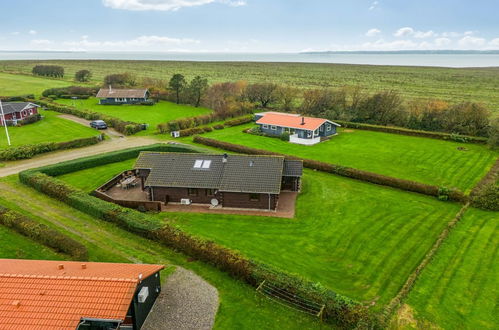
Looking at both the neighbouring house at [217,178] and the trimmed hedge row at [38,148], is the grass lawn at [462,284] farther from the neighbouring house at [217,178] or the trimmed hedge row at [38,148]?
the trimmed hedge row at [38,148]

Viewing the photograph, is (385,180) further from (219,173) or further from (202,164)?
(202,164)

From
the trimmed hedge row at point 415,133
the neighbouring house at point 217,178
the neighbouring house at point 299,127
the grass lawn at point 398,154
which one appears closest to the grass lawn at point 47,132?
the grass lawn at point 398,154

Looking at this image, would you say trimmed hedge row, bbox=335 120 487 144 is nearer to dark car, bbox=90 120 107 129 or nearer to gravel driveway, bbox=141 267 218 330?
dark car, bbox=90 120 107 129

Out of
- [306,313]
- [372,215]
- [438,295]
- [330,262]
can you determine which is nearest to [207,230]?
[330,262]

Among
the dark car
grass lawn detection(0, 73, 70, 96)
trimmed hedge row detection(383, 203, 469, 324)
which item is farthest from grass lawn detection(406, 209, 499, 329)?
grass lawn detection(0, 73, 70, 96)

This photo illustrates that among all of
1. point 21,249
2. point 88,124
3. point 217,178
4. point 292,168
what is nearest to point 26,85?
point 88,124

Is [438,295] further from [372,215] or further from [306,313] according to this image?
[372,215]

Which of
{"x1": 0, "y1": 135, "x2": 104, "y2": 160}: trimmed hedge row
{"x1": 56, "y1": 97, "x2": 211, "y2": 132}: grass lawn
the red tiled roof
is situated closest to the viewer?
{"x1": 0, "y1": 135, "x2": 104, "y2": 160}: trimmed hedge row
